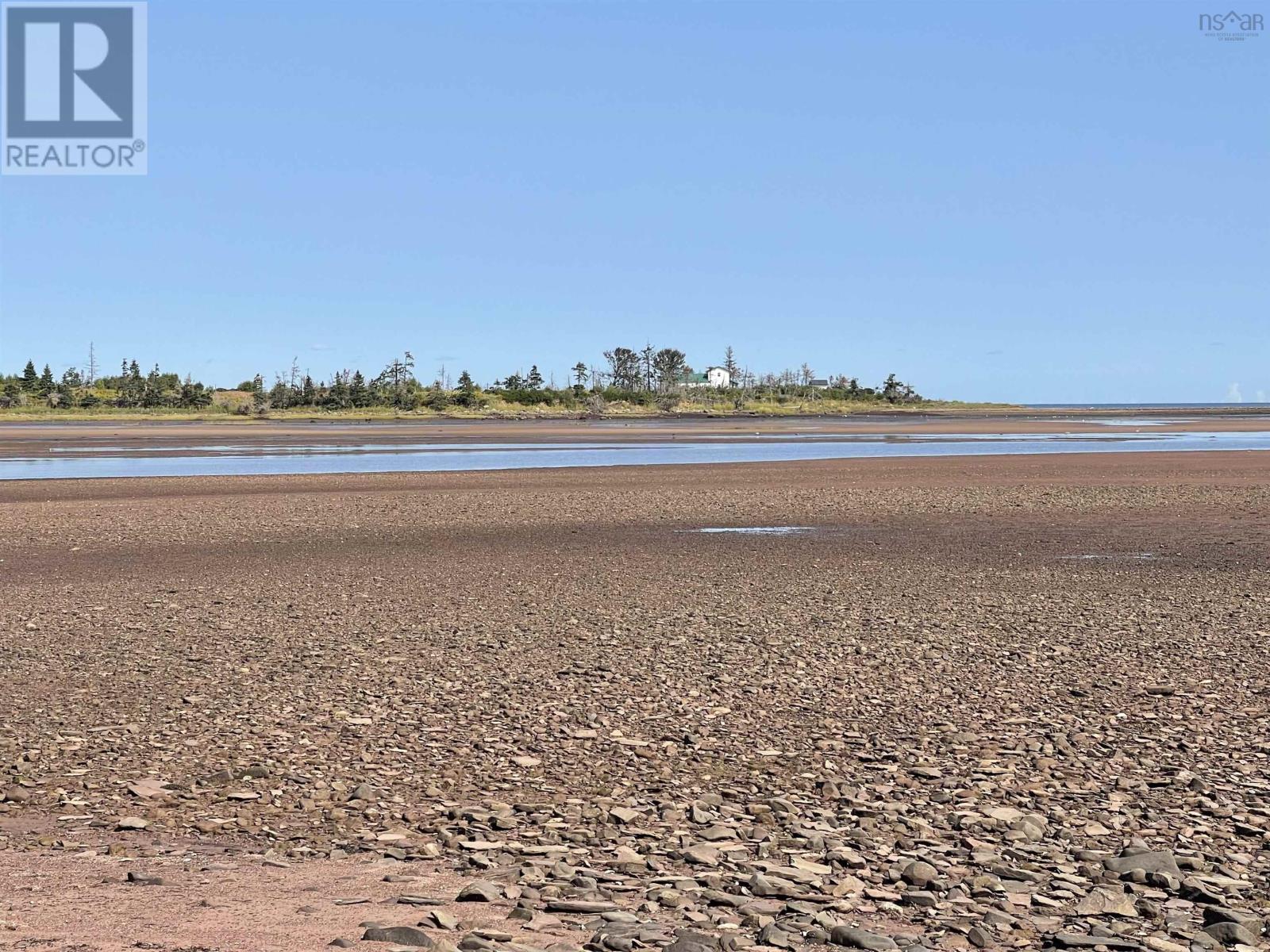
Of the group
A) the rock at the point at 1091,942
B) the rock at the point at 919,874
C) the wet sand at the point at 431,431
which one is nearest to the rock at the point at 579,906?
the rock at the point at 919,874

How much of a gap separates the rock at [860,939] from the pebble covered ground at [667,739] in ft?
0.06

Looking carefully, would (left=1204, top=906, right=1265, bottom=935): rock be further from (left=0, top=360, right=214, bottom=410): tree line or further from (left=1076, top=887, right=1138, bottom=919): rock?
(left=0, top=360, right=214, bottom=410): tree line

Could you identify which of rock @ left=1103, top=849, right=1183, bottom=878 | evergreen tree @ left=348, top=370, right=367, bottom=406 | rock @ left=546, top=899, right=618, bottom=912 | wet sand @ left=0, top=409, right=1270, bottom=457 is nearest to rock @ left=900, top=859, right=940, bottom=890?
rock @ left=1103, top=849, right=1183, bottom=878

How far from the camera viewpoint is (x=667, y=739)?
8.02m

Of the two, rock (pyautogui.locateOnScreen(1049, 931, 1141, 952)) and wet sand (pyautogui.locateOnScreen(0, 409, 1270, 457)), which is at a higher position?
wet sand (pyautogui.locateOnScreen(0, 409, 1270, 457))

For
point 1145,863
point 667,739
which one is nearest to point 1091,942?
point 1145,863

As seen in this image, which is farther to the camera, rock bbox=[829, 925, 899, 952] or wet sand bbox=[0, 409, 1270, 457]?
wet sand bbox=[0, 409, 1270, 457]

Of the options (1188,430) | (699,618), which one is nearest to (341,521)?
(699,618)

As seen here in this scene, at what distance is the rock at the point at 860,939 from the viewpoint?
489 cm

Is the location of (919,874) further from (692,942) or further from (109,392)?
(109,392)

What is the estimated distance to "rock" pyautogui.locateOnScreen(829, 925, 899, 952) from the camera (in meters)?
4.89

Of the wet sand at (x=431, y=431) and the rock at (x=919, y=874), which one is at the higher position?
the wet sand at (x=431, y=431)

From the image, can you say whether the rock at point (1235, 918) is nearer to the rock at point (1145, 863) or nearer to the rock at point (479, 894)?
the rock at point (1145, 863)

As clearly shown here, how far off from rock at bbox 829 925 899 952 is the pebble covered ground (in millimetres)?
18
